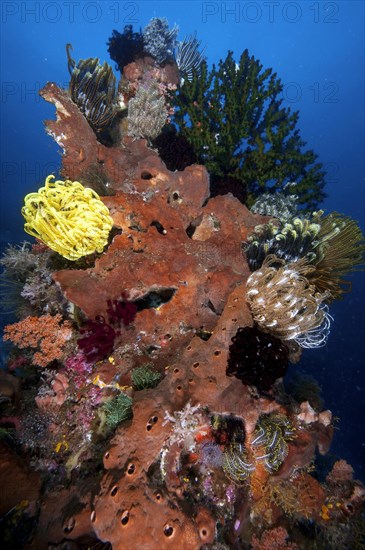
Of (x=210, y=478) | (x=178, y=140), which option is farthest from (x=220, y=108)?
(x=210, y=478)

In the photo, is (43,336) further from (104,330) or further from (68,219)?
(68,219)

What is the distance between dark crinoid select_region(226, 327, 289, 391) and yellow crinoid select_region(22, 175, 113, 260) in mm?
2646

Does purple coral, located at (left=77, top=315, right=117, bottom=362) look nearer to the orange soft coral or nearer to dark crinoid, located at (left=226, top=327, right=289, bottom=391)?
the orange soft coral

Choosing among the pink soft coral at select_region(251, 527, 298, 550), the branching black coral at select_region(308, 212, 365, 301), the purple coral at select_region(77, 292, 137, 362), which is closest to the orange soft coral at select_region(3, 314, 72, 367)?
the purple coral at select_region(77, 292, 137, 362)

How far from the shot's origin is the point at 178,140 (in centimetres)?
741

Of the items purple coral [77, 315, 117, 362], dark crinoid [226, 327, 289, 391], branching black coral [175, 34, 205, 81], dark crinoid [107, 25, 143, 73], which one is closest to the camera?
dark crinoid [226, 327, 289, 391]

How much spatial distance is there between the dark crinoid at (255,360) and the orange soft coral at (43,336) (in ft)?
8.77

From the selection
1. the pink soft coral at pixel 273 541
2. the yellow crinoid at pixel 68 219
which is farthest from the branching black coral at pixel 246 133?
the pink soft coral at pixel 273 541

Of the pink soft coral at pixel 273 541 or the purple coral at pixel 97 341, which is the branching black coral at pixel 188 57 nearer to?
the purple coral at pixel 97 341

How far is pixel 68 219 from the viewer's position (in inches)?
168

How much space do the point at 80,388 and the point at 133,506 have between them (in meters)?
1.75

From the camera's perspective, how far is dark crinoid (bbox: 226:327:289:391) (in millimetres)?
3770

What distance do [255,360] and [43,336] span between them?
3292 mm

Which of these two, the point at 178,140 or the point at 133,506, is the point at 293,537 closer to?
the point at 133,506
